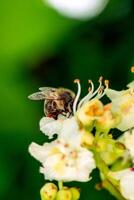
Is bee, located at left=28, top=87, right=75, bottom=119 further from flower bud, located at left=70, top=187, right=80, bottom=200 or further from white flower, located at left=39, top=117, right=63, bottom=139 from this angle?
flower bud, located at left=70, top=187, right=80, bottom=200

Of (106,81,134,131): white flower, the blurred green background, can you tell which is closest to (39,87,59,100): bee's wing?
(106,81,134,131): white flower

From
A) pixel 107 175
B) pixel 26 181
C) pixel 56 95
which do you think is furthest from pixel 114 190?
pixel 26 181

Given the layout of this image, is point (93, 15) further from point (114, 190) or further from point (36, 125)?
point (114, 190)

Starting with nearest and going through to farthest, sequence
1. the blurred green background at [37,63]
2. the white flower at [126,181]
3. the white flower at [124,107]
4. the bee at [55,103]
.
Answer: the white flower at [126,181] → the white flower at [124,107] → the bee at [55,103] → the blurred green background at [37,63]

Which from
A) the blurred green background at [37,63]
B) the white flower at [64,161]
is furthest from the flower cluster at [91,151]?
the blurred green background at [37,63]

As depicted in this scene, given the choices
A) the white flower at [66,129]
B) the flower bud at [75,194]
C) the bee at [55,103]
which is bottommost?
the flower bud at [75,194]

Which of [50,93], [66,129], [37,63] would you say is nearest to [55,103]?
[50,93]

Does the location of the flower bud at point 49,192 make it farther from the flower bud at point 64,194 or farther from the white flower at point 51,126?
the white flower at point 51,126

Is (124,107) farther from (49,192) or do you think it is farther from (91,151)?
(49,192)
